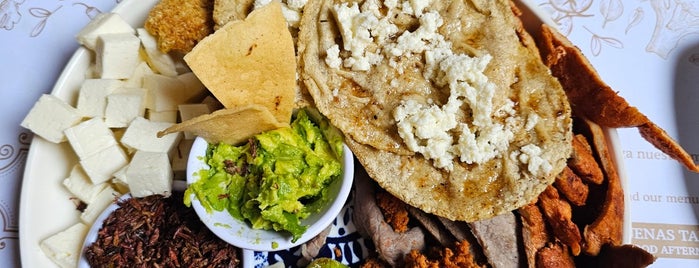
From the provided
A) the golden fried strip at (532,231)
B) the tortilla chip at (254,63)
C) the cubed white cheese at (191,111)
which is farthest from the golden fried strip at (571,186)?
the cubed white cheese at (191,111)

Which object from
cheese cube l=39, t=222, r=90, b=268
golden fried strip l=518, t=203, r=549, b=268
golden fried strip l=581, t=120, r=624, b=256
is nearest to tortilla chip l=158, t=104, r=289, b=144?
cheese cube l=39, t=222, r=90, b=268

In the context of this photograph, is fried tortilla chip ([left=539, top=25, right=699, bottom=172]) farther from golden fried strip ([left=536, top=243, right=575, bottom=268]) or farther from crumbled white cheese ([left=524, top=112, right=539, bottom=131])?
golden fried strip ([left=536, top=243, right=575, bottom=268])

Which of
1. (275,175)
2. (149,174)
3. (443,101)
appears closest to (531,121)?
(443,101)

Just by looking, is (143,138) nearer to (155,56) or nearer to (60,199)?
(155,56)

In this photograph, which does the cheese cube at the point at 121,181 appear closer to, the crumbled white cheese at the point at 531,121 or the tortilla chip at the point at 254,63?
the tortilla chip at the point at 254,63

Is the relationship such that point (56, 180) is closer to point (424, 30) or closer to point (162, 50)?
point (162, 50)
